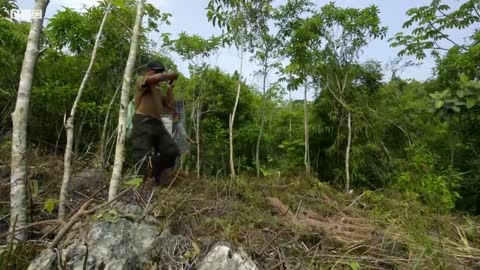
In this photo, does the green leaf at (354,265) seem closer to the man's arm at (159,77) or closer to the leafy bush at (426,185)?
the leafy bush at (426,185)

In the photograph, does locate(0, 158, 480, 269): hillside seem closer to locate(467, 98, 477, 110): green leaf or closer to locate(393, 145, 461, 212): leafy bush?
locate(393, 145, 461, 212): leafy bush

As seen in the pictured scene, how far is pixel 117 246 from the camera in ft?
11.2

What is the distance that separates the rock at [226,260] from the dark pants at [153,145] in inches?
76.0

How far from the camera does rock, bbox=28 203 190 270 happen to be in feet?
10.9

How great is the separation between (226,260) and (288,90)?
7482mm

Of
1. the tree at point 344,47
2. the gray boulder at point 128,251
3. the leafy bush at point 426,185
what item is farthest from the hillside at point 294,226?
the tree at point 344,47

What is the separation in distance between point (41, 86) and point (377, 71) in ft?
22.7

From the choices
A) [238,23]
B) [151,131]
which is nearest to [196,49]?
[238,23]

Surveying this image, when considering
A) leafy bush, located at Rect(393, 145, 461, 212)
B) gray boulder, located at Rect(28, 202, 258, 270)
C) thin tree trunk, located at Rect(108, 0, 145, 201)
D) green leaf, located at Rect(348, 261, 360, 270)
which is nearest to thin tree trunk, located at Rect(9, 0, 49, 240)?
gray boulder, located at Rect(28, 202, 258, 270)

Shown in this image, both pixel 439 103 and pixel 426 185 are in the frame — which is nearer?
pixel 439 103

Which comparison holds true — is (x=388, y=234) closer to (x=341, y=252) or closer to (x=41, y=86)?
(x=341, y=252)

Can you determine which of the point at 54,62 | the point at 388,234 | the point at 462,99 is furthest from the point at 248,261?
the point at 54,62

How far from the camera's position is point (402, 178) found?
7.02m

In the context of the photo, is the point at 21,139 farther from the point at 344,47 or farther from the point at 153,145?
the point at 344,47
